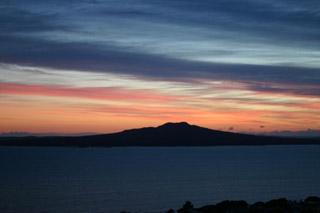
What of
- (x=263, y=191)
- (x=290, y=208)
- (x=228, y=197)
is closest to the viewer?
(x=290, y=208)

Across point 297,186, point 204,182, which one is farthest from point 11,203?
point 297,186

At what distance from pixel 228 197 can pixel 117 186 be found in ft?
55.8

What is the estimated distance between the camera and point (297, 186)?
57.1 m

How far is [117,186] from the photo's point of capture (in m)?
55.6

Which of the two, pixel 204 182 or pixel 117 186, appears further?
pixel 204 182

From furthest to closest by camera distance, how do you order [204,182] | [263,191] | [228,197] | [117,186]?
1. [204,182]
2. [117,186]
3. [263,191]
4. [228,197]

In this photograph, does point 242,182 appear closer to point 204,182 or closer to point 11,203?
point 204,182

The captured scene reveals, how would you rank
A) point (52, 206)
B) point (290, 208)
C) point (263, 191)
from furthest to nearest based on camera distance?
point (263, 191)
point (52, 206)
point (290, 208)

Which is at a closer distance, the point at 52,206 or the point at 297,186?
the point at 52,206

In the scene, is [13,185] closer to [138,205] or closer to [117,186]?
[117,186]

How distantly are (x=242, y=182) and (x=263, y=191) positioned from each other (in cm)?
977

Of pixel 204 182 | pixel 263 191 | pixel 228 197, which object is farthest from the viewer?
pixel 204 182

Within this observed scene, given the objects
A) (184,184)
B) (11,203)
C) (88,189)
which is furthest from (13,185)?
(184,184)

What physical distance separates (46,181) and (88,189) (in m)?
13.8
